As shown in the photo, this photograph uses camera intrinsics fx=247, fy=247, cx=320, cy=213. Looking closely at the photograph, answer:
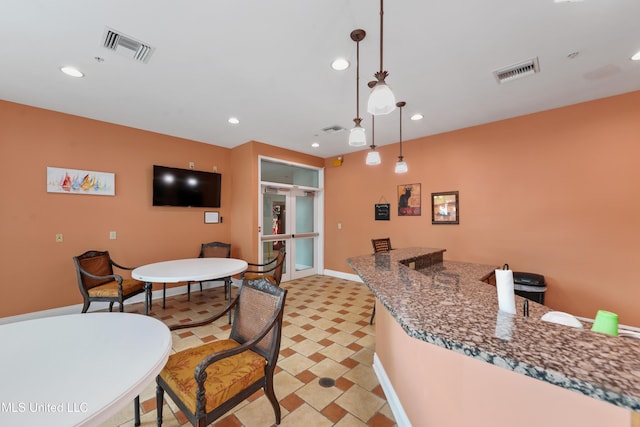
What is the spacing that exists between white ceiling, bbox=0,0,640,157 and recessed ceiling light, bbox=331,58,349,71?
70 millimetres

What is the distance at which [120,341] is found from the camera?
51.3 inches

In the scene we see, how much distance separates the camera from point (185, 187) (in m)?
4.58

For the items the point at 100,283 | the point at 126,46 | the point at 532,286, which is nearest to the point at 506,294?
the point at 532,286

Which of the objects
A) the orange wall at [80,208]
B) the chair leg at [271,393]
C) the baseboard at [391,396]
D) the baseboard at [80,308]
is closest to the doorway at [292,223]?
the orange wall at [80,208]

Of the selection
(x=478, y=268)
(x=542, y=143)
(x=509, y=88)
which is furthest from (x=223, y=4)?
(x=542, y=143)

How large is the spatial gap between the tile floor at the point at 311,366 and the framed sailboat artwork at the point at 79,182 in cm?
191

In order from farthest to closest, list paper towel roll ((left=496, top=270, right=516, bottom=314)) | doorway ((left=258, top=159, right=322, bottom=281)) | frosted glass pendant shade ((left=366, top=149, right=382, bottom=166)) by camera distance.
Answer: doorway ((left=258, top=159, right=322, bottom=281)) → frosted glass pendant shade ((left=366, top=149, right=382, bottom=166)) → paper towel roll ((left=496, top=270, right=516, bottom=314))

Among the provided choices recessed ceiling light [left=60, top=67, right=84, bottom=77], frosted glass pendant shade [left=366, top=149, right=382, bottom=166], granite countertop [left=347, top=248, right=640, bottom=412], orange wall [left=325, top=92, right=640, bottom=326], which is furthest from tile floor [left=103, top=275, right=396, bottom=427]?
recessed ceiling light [left=60, top=67, right=84, bottom=77]

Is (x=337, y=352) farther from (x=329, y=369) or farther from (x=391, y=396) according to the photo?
(x=391, y=396)

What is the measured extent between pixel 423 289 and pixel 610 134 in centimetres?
377

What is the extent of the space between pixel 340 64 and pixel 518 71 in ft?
6.09

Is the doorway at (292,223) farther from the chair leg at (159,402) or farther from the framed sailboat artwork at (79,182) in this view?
the chair leg at (159,402)

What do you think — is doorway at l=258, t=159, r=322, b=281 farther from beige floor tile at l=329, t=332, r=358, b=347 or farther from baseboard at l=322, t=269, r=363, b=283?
beige floor tile at l=329, t=332, r=358, b=347

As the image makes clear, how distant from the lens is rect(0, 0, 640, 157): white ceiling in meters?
1.82
